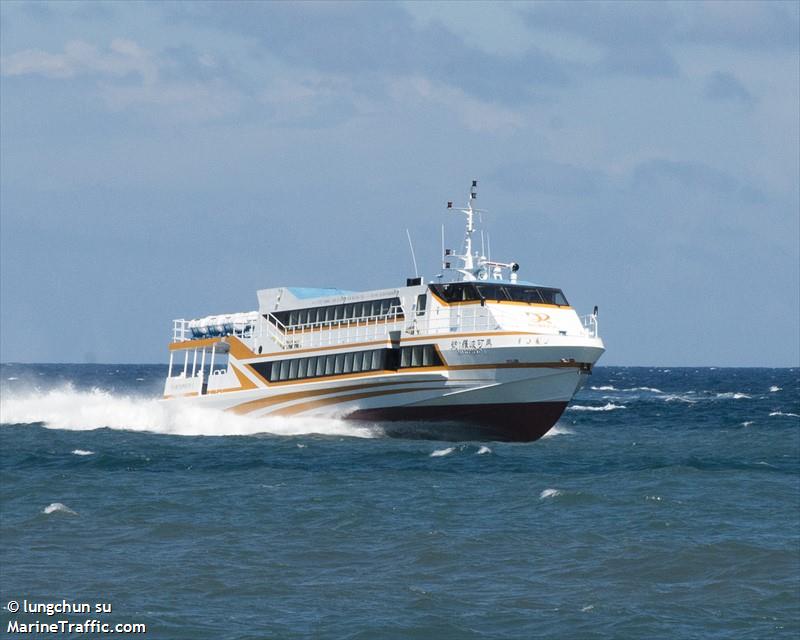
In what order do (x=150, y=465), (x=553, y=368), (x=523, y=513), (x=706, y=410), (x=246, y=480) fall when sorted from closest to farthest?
(x=523, y=513)
(x=246, y=480)
(x=150, y=465)
(x=553, y=368)
(x=706, y=410)

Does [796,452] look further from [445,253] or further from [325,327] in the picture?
[325,327]

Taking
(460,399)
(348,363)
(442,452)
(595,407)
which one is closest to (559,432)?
(460,399)

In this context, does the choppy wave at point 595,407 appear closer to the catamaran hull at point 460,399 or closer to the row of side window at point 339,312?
the row of side window at point 339,312

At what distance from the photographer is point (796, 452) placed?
45.8 m

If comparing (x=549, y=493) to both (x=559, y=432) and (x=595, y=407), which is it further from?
(x=595, y=407)

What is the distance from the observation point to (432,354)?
150 feet

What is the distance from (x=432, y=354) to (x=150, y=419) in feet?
65.1

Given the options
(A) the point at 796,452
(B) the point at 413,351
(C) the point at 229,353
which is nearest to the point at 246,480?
(B) the point at 413,351

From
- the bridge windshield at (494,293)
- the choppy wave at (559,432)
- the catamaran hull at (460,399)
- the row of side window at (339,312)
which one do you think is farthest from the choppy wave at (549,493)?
the choppy wave at (559,432)

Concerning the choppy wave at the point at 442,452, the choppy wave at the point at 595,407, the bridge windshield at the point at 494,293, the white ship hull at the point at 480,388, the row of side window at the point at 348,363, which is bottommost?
the choppy wave at the point at 442,452

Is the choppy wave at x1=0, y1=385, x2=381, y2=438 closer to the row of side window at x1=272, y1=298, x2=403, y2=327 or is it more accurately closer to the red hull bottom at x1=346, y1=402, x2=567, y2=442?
the red hull bottom at x1=346, y1=402, x2=567, y2=442

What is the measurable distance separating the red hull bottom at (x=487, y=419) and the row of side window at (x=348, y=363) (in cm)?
190

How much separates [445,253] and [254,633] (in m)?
31.4

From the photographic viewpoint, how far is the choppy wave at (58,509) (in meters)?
28.7
